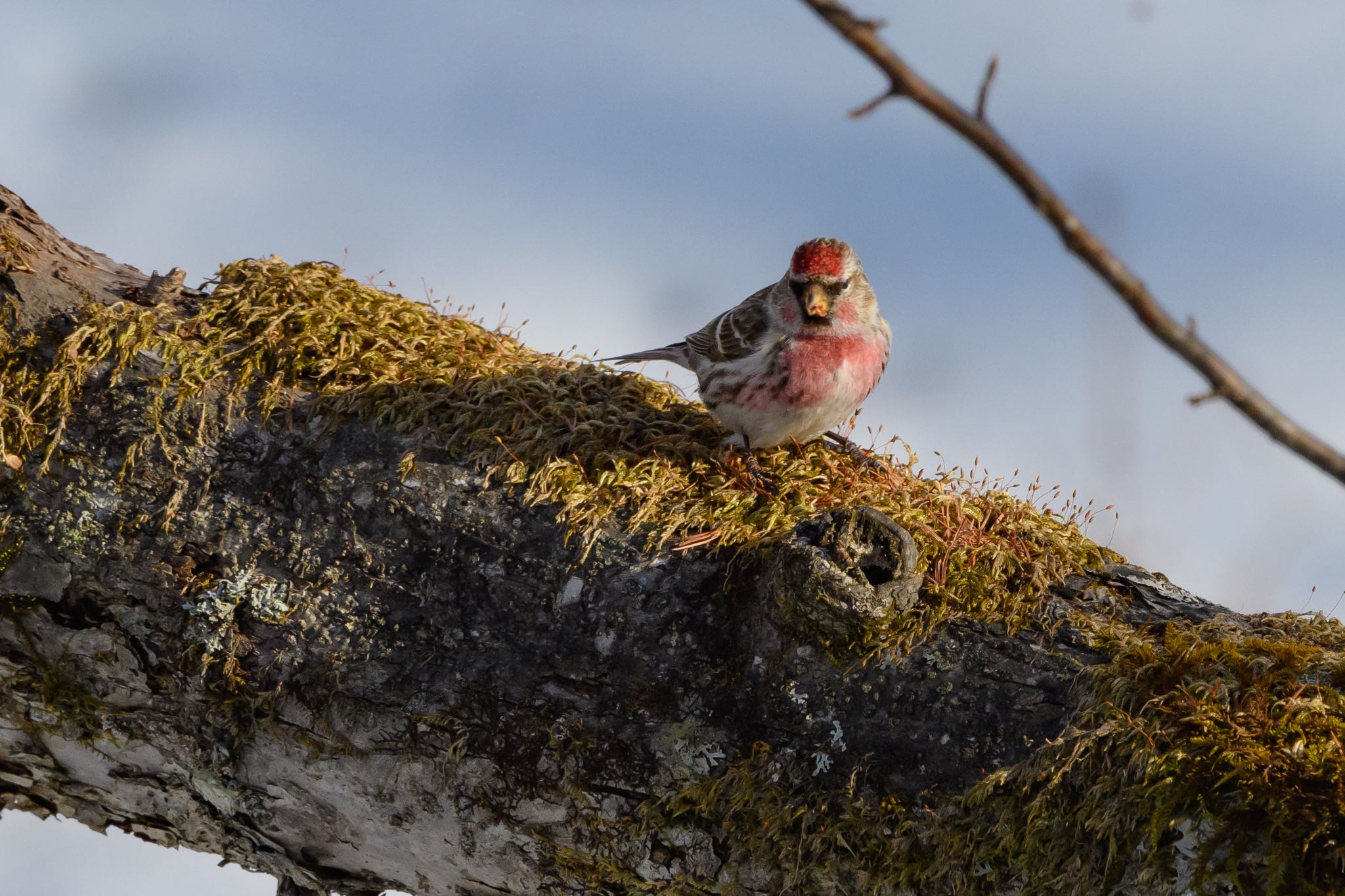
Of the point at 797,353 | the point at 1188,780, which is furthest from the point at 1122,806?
the point at 797,353

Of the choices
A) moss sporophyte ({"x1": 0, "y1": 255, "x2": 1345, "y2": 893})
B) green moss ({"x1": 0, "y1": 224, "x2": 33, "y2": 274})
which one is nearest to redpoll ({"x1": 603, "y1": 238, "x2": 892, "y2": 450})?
moss sporophyte ({"x1": 0, "y1": 255, "x2": 1345, "y2": 893})

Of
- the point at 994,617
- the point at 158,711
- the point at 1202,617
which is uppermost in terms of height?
the point at 1202,617

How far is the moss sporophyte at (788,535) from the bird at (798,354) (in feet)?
0.39

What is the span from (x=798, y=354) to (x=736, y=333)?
1.11 ft

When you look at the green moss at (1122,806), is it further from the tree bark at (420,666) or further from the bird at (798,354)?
the bird at (798,354)

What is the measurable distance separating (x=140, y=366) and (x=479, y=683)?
158 cm

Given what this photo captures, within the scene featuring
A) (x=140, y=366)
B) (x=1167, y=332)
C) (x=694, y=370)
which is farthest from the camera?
(x=694, y=370)

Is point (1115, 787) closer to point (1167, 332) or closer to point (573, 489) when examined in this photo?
point (573, 489)

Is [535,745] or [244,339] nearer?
[535,745]

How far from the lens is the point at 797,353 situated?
420 centimetres

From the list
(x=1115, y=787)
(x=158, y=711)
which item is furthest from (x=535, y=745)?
(x=1115, y=787)

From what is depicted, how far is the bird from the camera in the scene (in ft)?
12.8

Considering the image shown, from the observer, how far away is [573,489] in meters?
3.37

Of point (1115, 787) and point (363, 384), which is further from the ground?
point (363, 384)
